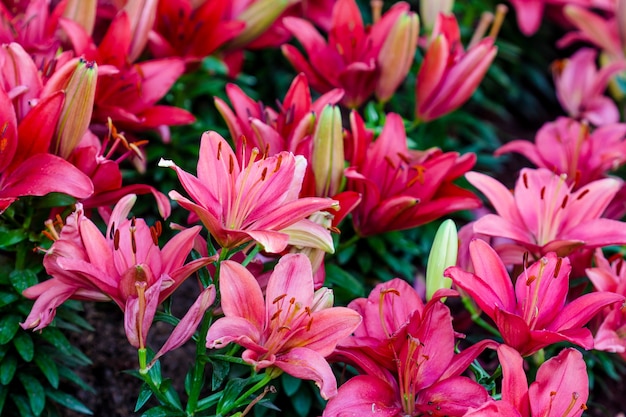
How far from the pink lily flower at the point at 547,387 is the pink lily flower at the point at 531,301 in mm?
30

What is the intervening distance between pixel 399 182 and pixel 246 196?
1.13ft

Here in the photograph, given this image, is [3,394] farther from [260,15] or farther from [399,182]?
[260,15]

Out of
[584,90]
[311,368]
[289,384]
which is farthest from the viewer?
[584,90]

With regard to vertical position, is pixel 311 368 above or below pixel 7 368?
above

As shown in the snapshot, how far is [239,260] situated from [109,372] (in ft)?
1.41

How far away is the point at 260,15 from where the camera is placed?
1571 millimetres

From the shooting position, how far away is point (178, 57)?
1.49m

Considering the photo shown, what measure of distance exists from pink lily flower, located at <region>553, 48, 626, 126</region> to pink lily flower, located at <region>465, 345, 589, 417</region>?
931 millimetres

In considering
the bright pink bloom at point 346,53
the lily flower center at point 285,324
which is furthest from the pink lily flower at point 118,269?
the bright pink bloom at point 346,53

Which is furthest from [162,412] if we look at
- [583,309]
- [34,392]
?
[583,309]

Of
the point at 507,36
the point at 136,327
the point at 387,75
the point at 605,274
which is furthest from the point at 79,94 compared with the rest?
the point at 507,36

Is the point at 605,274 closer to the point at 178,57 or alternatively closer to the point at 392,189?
the point at 392,189

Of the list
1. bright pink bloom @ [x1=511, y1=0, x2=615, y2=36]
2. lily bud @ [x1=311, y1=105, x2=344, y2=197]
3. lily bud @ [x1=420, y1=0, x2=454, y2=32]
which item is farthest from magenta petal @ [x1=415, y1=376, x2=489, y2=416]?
bright pink bloom @ [x1=511, y1=0, x2=615, y2=36]

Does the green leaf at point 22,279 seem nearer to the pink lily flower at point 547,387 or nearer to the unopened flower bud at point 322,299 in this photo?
the unopened flower bud at point 322,299
